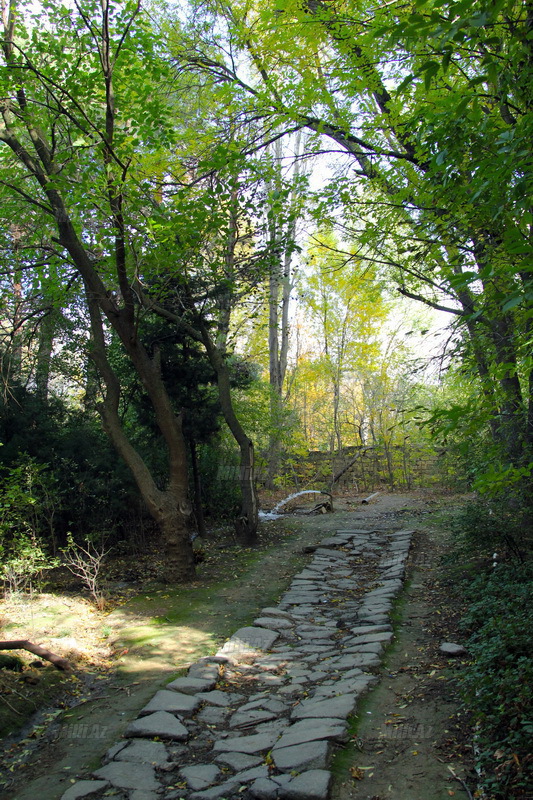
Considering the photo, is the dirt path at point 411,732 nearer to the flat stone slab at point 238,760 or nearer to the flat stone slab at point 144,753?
the flat stone slab at point 238,760

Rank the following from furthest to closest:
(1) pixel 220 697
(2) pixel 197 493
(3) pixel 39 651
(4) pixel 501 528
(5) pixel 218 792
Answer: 1. (2) pixel 197 493
2. (4) pixel 501 528
3. (3) pixel 39 651
4. (1) pixel 220 697
5. (5) pixel 218 792

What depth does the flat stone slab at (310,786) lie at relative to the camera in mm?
2598

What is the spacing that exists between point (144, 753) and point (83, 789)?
1.40ft

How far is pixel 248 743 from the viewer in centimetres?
330

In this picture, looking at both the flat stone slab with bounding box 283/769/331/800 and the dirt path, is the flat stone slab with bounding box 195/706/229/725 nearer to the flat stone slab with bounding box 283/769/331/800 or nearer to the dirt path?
the dirt path

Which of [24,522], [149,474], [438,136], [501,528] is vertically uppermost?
[438,136]

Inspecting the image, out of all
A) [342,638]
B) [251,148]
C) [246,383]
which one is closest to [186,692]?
[342,638]

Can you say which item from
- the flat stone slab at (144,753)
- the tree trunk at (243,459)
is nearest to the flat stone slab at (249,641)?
the flat stone slab at (144,753)

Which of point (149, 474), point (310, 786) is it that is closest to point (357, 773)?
point (310, 786)

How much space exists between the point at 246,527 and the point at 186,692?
5.13m

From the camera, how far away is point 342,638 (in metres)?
5.00

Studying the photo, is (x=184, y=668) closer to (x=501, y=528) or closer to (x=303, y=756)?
(x=303, y=756)

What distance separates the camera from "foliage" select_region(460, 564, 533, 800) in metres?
2.39

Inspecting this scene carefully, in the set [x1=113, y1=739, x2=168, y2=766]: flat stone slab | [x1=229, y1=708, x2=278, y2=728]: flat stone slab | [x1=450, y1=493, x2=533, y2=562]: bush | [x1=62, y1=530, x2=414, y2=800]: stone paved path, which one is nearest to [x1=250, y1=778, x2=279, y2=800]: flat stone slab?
[x1=62, y1=530, x2=414, y2=800]: stone paved path
